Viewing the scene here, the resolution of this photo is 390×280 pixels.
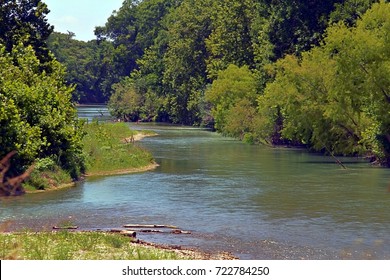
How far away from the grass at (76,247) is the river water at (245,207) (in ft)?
9.47

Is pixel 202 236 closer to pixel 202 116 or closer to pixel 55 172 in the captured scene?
pixel 55 172

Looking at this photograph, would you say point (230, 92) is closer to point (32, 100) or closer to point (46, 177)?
point (32, 100)

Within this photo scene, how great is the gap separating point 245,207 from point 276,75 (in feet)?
129

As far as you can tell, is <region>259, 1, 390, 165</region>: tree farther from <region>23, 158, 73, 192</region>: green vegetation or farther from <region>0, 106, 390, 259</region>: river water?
<region>23, 158, 73, 192</region>: green vegetation

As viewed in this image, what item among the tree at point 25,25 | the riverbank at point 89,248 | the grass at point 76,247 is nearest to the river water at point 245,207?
the riverbank at point 89,248

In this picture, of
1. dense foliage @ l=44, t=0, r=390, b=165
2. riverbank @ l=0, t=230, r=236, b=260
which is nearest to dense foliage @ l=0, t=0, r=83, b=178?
riverbank @ l=0, t=230, r=236, b=260

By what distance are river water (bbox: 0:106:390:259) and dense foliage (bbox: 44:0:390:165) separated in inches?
209

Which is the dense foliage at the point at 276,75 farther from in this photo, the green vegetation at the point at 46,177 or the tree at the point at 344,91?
the green vegetation at the point at 46,177

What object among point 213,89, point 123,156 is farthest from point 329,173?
point 213,89

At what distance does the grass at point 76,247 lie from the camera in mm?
18453

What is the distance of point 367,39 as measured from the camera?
5328 centimetres

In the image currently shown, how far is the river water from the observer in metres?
25.9

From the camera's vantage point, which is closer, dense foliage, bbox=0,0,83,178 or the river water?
the river water

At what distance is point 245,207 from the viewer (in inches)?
1341
